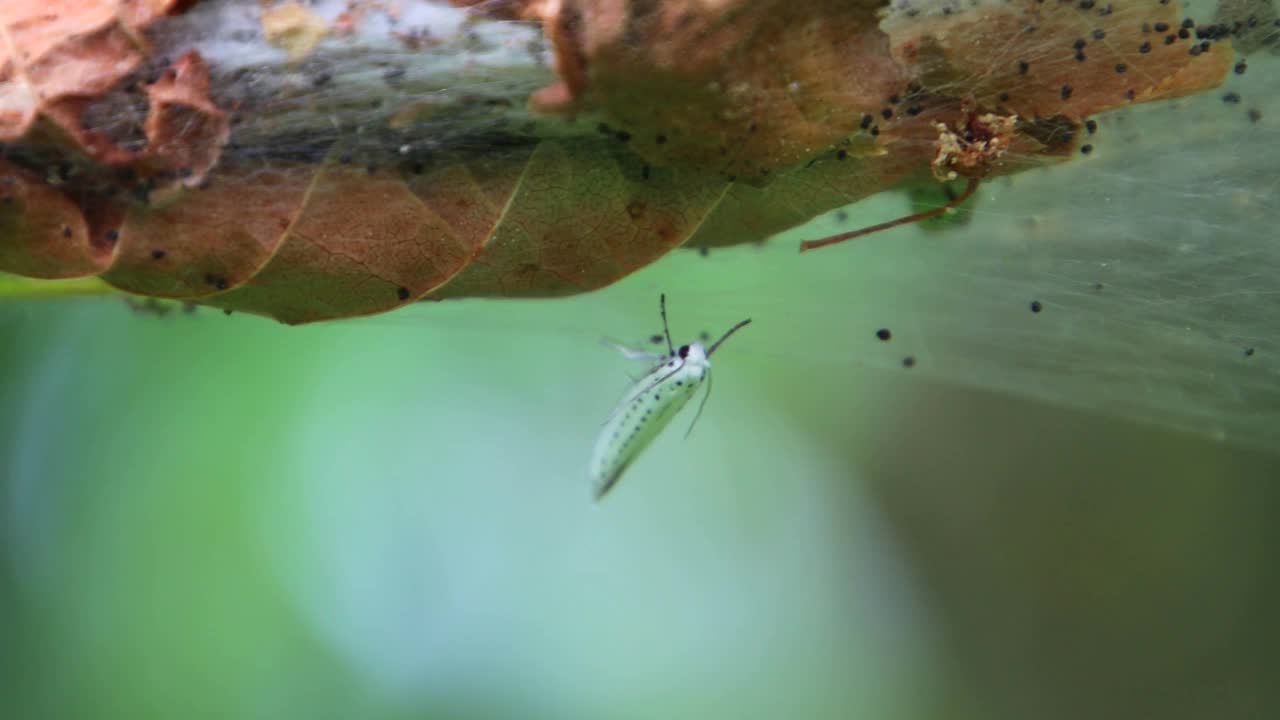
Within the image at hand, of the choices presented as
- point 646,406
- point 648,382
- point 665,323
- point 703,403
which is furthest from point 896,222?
point 703,403

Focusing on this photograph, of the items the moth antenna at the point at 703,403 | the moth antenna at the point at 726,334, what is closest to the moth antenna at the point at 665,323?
the moth antenna at the point at 726,334

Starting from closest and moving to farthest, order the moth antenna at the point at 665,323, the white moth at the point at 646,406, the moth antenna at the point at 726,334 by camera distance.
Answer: the moth antenna at the point at 665,323 → the moth antenna at the point at 726,334 → the white moth at the point at 646,406

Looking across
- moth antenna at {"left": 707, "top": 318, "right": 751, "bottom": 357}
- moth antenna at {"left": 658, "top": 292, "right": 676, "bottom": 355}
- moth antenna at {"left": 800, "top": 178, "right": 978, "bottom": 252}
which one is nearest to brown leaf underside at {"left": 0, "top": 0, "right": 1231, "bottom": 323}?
moth antenna at {"left": 800, "top": 178, "right": 978, "bottom": 252}

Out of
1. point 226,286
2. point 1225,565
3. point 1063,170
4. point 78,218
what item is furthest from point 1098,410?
point 1225,565

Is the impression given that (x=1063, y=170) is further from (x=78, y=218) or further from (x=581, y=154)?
(x=78, y=218)

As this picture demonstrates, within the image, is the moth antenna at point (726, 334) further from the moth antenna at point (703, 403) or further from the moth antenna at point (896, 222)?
the moth antenna at point (896, 222)

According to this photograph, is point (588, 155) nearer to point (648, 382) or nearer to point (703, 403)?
point (648, 382)
